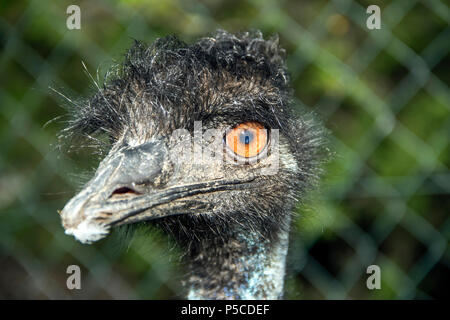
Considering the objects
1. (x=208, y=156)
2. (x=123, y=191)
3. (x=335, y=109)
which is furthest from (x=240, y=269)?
(x=335, y=109)

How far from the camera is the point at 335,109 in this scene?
110 inches

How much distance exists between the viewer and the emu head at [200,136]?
58.6 inches

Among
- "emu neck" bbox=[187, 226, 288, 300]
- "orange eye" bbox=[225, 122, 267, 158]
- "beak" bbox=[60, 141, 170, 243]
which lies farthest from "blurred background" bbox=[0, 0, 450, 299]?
"beak" bbox=[60, 141, 170, 243]

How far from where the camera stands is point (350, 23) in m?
2.90

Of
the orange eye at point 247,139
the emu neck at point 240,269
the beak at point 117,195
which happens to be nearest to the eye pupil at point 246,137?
the orange eye at point 247,139

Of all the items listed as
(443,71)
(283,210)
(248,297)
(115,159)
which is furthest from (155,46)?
(443,71)

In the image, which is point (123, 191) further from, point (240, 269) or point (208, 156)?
point (240, 269)

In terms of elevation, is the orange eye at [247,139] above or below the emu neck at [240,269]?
above

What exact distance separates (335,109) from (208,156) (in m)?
1.33

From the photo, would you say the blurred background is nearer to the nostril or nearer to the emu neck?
the emu neck

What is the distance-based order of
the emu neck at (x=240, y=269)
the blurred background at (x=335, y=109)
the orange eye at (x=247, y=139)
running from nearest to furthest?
the orange eye at (x=247, y=139) → the emu neck at (x=240, y=269) → the blurred background at (x=335, y=109)

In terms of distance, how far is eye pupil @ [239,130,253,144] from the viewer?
1631 millimetres

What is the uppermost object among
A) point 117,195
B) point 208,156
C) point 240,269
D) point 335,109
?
point 335,109

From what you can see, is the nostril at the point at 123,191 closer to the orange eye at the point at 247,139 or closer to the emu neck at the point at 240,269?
the orange eye at the point at 247,139
